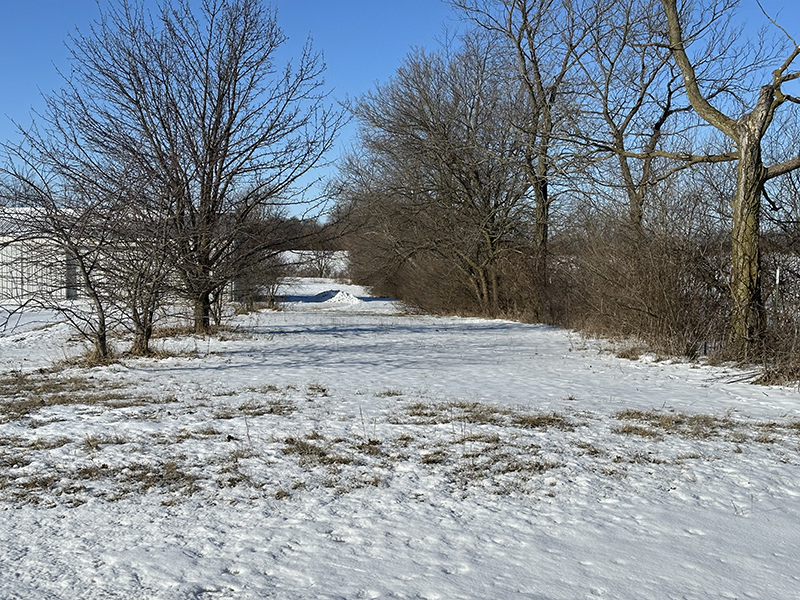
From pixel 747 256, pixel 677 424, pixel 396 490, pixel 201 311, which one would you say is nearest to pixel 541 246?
pixel 201 311

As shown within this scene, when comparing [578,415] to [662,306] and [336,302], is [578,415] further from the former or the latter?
[336,302]

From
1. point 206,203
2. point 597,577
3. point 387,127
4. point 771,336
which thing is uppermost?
point 387,127

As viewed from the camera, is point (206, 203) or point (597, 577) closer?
point (597, 577)

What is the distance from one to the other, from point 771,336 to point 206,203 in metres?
11.1

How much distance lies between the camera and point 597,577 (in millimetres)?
3711

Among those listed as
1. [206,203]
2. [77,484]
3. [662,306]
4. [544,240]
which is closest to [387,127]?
[544,240]

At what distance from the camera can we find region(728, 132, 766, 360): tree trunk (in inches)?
448

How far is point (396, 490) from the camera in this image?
509 centimetres

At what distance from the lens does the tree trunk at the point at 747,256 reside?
37.3 feet

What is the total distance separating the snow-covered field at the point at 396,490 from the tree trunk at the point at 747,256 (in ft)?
6.48

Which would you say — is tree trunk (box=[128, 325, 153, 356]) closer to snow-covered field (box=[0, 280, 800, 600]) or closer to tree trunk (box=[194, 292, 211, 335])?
snow-covered field (box=[0, 280, 800, 600])

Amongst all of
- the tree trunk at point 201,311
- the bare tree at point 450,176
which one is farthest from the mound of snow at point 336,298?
the tree trunk at point 201,311

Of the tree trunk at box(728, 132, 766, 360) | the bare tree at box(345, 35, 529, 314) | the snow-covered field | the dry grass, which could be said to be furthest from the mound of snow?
the dry grass

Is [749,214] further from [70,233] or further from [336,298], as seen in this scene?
[336,298]
